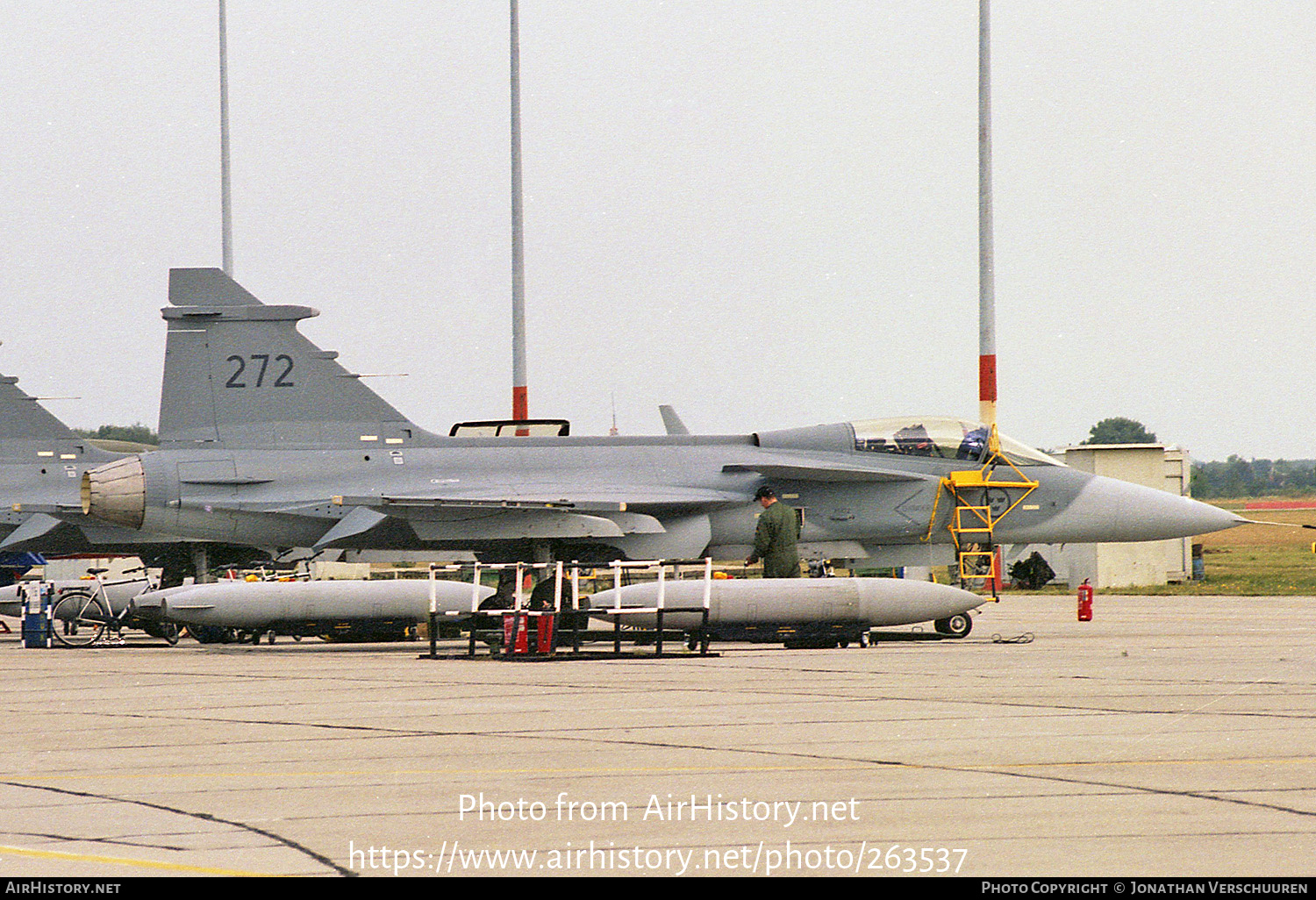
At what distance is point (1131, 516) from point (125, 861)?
1533 centimetres

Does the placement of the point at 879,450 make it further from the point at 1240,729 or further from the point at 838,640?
the point at 1240,729

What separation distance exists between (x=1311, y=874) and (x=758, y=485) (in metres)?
13.6

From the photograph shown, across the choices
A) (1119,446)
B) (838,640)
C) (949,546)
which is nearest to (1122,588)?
(1119,446)

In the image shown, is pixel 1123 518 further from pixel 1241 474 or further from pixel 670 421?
pixel 1241 474

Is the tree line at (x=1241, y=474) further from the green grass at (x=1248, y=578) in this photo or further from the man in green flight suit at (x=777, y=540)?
the man in green flight suit at (x=777, y=540)

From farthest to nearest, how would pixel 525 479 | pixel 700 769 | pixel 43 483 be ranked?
pixel 43 483 → pixel 525 479 → pixel 700 769

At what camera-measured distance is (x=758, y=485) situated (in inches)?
719

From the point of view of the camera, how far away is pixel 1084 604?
64.7 ft

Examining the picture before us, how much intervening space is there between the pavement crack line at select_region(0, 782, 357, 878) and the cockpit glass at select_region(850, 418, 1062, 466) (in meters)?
13.0

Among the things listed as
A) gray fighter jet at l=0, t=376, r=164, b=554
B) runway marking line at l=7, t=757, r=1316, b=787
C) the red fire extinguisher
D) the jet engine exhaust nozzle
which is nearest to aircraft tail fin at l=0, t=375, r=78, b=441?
gray fighter jet at l=0, t=376, r=164, b=554

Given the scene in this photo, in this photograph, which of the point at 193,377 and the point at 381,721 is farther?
the point at 193,377

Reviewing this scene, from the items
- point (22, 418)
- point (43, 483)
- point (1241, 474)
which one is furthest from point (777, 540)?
point (1241, 474)

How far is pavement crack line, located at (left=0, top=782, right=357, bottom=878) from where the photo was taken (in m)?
5.12

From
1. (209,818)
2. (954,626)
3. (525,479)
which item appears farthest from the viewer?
(525,479)
